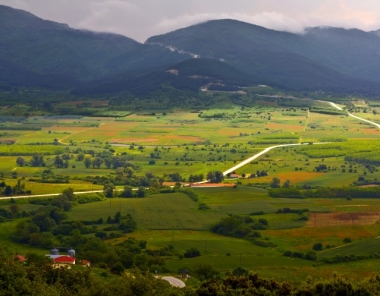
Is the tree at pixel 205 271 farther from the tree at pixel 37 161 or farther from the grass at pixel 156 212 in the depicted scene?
the tree at pixel 37 161

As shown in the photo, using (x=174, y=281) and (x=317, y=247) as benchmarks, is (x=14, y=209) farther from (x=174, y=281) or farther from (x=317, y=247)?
(x=317, y=247)

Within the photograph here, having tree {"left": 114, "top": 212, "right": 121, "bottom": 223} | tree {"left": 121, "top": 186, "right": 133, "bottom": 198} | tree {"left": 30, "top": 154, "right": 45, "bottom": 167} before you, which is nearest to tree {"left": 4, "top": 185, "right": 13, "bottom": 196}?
tree {"left": 121, "top": 186, "right": 133, "bottom": 198}

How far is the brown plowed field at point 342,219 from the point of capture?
61.9m

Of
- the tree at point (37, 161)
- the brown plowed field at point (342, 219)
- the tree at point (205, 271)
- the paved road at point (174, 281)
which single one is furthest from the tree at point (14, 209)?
the tree at point (37, 161)

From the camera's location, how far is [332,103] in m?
193

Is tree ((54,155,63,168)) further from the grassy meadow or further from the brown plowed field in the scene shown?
the brown plowed field

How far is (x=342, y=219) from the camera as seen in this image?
207 ft

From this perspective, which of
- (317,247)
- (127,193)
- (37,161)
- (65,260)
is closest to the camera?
(65,260)

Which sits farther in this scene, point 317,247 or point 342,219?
point 342,219

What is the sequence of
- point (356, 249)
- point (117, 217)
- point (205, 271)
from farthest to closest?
point (117, 217) < point (356, 249) < point (205, 271)

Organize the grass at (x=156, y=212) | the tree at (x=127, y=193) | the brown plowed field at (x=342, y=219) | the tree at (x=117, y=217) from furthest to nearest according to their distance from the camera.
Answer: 1. the tree at (x=127, y=193)
2. the tree at (x=117, y=217)
3. the brown plowed field at (x=342, y=219)
4. the grass at (x=156, y=212)

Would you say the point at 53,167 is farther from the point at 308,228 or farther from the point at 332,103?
the point at 332,103

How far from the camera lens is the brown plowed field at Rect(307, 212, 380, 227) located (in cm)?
6194

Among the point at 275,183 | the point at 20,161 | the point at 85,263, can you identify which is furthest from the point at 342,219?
the point at 20,161
